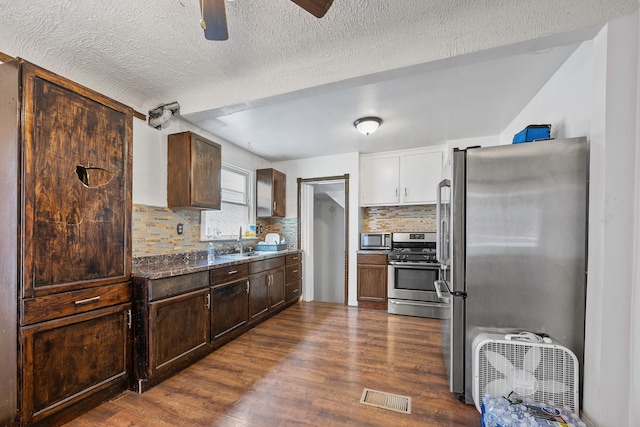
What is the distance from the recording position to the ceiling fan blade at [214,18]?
1258 mm

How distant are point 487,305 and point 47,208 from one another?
2.88 metres

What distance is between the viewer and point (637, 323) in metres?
1.42

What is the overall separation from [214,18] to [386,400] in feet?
8.50

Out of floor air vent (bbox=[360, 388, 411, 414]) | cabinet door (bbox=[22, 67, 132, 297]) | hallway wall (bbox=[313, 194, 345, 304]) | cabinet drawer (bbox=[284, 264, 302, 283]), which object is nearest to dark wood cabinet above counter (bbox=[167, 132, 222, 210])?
cabinet door (bbox=[22, 67, 132, 297])

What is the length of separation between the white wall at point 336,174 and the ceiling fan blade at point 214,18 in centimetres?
331

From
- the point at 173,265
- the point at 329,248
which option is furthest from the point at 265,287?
the point at 329,248

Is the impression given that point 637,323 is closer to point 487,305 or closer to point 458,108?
point 487,305

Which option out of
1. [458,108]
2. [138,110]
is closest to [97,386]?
[138,110]

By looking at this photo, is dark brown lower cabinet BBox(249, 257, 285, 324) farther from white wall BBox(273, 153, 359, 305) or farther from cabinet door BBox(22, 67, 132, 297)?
cabinet door BBox(22, 67, 132, 297)

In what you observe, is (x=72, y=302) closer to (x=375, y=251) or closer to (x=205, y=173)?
(x=205, y=173)

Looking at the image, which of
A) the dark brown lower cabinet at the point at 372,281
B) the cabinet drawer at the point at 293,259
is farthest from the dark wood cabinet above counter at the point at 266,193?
the dark brown lower cabinet at the point at 372,281

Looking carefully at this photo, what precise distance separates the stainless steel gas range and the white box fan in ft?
6.83

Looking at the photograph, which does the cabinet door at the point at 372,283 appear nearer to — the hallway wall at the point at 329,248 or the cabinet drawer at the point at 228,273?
the cabinet drawer at the point at 228,273

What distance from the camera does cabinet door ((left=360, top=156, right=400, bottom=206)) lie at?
448 cm
